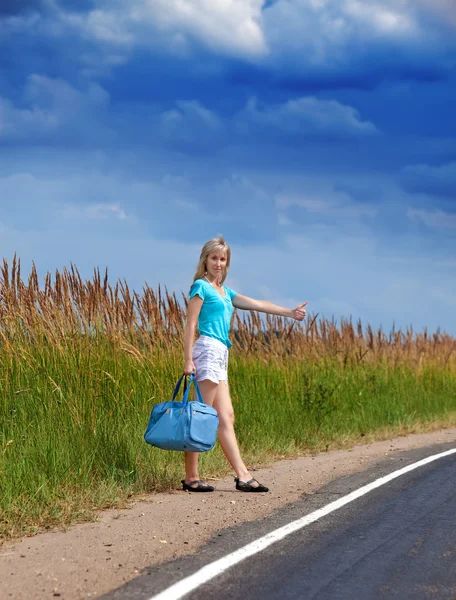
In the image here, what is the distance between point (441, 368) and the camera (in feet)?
84.2

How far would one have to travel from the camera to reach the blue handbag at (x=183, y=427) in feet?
26.8

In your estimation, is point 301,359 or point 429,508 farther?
point 301,359

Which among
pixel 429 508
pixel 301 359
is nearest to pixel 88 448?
pixel 429 508

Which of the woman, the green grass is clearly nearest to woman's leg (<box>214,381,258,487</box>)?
the woman

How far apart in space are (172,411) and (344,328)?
1431 centimetres

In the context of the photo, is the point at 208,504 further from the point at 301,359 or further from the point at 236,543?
the point at 301,359

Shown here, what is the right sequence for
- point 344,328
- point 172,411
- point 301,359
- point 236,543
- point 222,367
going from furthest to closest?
point 344,328 → point 301,359 → point 222,367 → point 172,411 → point 236,543

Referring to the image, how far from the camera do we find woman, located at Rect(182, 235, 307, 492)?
339 inches

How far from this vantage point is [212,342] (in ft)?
28.5

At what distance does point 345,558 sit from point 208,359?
9.76 feet

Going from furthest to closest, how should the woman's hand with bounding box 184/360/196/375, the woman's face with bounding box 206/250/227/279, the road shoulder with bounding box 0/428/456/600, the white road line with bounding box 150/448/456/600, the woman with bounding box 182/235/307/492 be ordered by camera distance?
the woman's face with bounding box 206/250/227/279 → the woman with bounding box 182/235/307/492 → the woman's hand with bounding box 184/360/196/375 → the road shoulder with bounding box 0/428/456/600 → the white road line with bounding box 150/448/456/600

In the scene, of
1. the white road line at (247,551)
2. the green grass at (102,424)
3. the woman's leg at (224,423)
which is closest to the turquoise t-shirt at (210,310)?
the woman's leg at (224,423)

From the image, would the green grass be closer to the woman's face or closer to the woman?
the woman

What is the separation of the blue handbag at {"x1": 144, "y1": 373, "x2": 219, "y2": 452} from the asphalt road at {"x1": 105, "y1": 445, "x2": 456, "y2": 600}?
1.07 m
